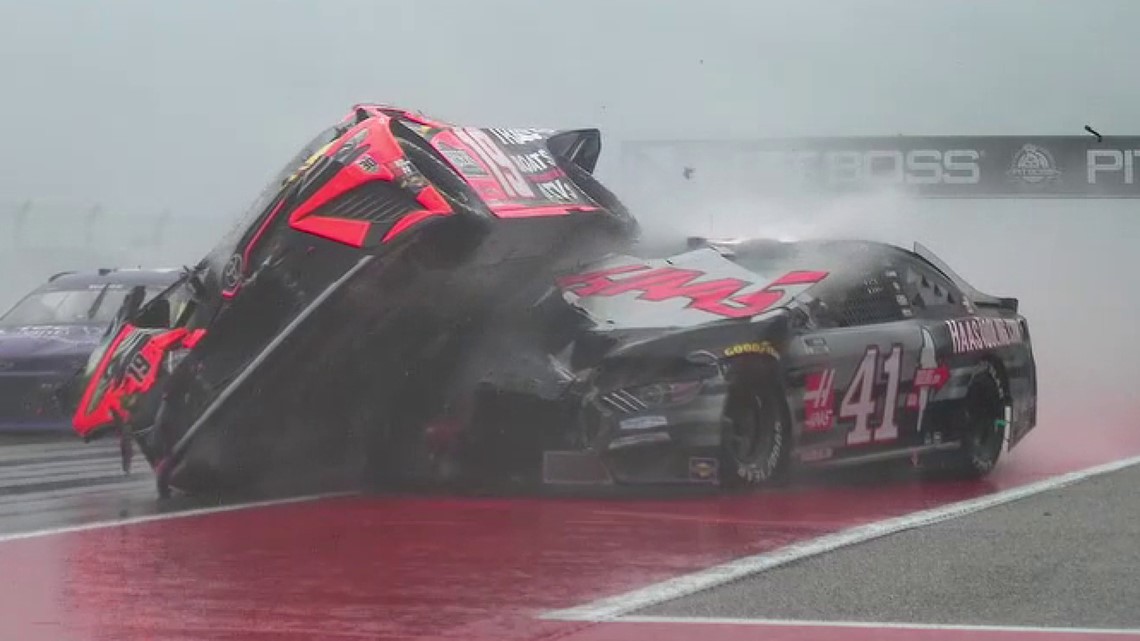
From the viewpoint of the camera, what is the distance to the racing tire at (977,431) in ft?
38.8

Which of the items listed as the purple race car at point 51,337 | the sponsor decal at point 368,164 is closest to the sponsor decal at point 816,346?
the sponsor decal at point 368,164

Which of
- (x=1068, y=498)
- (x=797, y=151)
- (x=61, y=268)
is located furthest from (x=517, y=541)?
(x=61, y=268)

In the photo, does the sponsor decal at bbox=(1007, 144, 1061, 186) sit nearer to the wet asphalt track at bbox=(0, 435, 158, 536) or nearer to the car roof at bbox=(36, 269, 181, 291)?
the car roof at bbox=(36, 269, 181, 291)

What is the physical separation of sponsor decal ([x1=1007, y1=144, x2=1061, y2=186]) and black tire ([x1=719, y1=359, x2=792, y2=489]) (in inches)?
798

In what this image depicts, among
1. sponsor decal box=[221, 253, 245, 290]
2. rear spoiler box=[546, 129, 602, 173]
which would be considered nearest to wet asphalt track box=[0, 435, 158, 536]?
sponsor decal box=[221, 253, 245, 290]

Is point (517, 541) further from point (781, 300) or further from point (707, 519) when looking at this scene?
point (781, 300)

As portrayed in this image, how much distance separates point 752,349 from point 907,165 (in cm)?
1801

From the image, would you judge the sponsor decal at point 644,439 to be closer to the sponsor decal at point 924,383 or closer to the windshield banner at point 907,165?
the sponsor decal at point 924,383

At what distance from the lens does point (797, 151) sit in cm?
1891

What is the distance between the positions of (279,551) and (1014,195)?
22.5 meters

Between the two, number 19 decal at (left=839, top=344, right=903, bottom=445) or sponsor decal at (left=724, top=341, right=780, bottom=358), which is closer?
sponsor decal at (left=724, top=341, right=780, bottom=358)

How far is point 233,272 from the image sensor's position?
9945mm

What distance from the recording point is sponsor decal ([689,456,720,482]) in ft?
32.6

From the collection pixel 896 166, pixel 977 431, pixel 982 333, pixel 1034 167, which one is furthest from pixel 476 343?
pixel 1034 167
